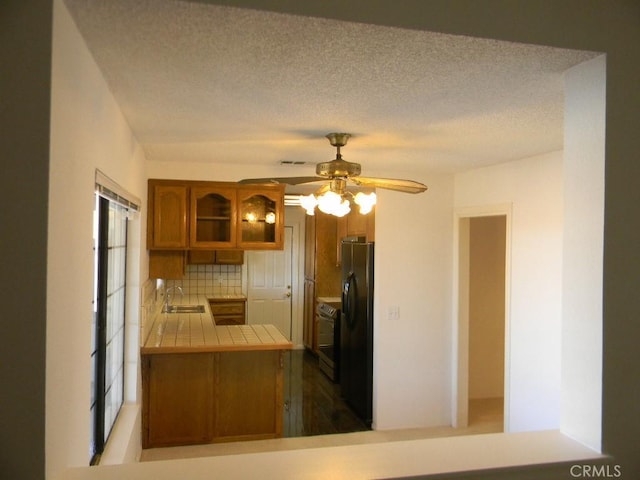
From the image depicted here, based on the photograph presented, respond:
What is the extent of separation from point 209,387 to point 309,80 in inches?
114

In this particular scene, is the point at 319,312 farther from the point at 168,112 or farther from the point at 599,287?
the point at 599,287

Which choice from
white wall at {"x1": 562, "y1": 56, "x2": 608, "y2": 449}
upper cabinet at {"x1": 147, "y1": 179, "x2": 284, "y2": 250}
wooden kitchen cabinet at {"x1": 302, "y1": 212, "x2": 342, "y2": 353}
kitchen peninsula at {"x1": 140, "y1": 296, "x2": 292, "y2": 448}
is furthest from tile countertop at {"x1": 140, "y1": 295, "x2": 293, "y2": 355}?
white wall at {"x1": 562, "y1": 56, "x2": 608, "y2": 449}

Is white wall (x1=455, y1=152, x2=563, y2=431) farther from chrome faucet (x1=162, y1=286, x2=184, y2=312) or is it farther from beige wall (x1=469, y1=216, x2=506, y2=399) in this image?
chrome faucet (x1=162, y1=286, x2=184, y2=312)

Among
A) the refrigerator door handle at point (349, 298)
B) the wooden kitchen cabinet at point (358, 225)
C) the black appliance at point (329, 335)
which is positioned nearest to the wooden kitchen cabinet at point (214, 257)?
the black appliance at point (329, 335)

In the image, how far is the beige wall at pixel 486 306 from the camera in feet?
18.2

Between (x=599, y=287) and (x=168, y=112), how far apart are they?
1.92m

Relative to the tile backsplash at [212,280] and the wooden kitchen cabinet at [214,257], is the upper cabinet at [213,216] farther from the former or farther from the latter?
the tile backsplash at [212,280]

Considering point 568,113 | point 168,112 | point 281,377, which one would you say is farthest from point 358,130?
point 281,377

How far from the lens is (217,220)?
15.1ft

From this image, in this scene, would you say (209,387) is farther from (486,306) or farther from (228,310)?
Answer: (486,306)

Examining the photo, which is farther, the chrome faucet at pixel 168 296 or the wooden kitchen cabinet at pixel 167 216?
the chrome faucet at pixel 168 296

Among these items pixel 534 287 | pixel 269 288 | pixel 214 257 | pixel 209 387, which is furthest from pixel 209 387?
pixel 269 288

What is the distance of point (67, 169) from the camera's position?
53.1 inches

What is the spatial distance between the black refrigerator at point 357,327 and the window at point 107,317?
2158 millimetres
